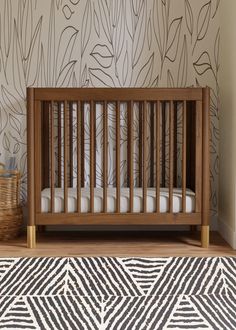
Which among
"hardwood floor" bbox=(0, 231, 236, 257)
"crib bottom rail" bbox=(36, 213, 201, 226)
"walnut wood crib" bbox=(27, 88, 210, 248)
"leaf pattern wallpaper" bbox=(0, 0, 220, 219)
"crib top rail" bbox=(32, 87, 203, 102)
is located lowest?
"hardwood floor" bbox=(0, 231, 236, 257)

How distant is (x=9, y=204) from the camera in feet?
7.52

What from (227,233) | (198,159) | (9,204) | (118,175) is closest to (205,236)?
(227,233)

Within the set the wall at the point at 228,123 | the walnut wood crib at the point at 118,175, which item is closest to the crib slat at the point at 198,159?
the walnut wood crib at the point at 118,175

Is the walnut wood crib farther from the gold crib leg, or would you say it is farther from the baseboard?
the baseboard

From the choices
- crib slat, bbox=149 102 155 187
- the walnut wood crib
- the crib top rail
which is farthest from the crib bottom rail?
the crib top rail

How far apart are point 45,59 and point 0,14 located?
0.37 m

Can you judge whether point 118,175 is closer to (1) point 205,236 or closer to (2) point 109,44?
(1) point 205,236

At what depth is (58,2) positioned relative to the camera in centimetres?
252

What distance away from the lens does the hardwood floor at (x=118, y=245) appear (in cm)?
201

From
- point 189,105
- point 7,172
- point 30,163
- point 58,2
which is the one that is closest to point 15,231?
point 7,172

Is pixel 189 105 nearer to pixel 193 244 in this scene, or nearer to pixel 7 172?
pixel 193 244

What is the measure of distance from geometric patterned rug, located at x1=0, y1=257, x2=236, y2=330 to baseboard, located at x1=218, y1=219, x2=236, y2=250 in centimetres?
28

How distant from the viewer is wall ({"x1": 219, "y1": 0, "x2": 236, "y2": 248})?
2.19 meters

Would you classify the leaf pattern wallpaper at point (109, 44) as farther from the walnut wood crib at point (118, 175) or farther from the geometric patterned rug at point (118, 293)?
the geometric patterned rug at point (118, 293)
